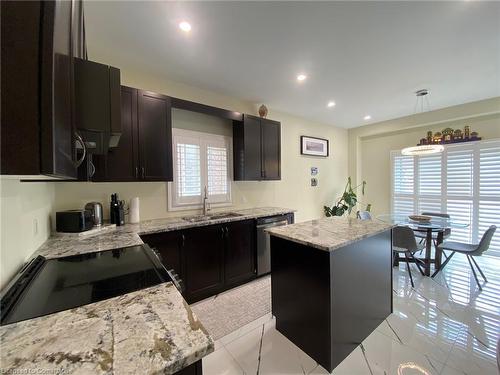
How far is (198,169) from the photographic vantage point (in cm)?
326

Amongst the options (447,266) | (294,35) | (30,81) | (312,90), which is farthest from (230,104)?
(447,266)

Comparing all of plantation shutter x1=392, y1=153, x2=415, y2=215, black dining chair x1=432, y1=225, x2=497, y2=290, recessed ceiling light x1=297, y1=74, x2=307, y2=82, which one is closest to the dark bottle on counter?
recessed ceiling light x1=297, y1=74, x2=307, y2=82

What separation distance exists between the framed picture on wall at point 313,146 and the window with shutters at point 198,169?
6.29 ft

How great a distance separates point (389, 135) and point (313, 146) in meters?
1.96

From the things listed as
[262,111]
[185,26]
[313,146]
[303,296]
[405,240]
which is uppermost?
[185,26]

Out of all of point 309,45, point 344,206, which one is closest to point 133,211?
point 309,45

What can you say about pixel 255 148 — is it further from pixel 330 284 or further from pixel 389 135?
pixel 389 135

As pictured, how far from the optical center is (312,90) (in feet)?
10.8

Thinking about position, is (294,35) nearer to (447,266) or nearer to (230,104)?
(230,104)

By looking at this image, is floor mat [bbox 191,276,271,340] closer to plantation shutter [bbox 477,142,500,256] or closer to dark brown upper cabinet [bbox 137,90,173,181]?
dark brown upper cabinet [bbox 137,90,173,181]

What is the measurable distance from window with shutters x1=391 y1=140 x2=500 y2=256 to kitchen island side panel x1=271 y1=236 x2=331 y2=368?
14.0 feet

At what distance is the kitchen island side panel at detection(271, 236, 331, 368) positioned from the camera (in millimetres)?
1652

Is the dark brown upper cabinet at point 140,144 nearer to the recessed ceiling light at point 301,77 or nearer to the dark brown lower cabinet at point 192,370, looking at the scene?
the recessed ceiling light at point 301,77

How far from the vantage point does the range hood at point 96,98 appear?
1.03 metres
